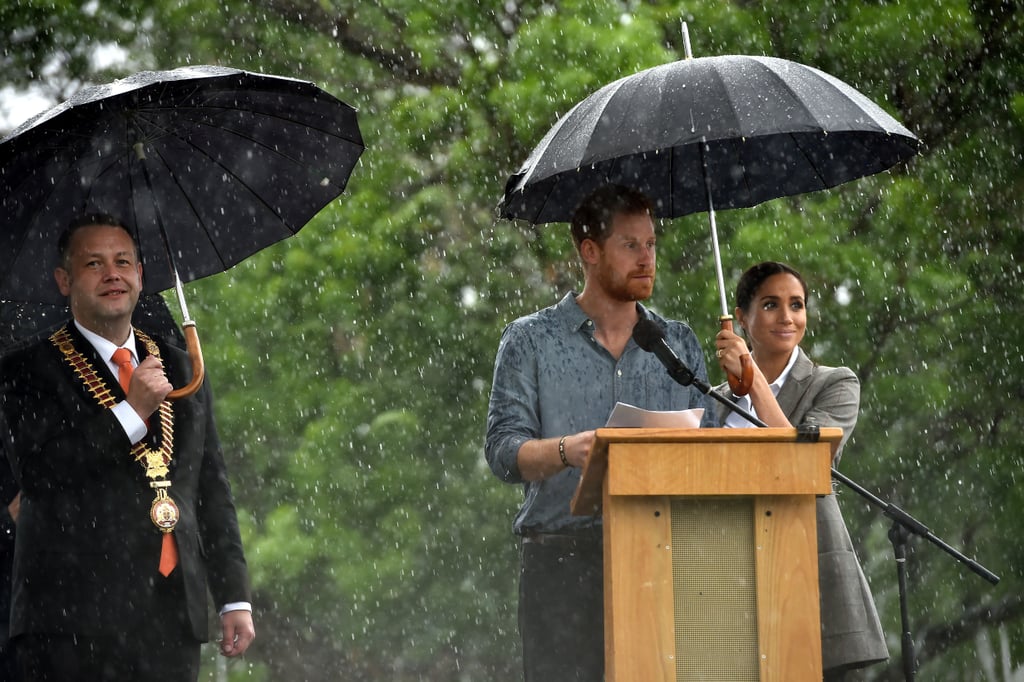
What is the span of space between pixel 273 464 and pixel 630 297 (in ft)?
29.2

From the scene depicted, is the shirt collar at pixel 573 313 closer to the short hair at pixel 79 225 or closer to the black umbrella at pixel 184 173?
the black umbrella at pixel 184 173

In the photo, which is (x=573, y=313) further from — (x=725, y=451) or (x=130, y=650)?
(x=130, y=650)

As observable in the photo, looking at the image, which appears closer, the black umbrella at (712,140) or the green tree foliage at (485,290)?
the black umbrella at (712,140)

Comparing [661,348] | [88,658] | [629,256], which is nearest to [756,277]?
[629,256]

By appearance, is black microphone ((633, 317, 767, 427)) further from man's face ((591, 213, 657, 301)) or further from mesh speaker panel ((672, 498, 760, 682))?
mesh speaker panel ((672, 498, 760, 682))

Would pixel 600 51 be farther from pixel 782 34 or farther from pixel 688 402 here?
pixel 688 402

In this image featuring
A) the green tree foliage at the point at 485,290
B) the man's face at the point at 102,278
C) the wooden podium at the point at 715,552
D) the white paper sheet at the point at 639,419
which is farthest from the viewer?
the green tree foliage at the point at 485,290

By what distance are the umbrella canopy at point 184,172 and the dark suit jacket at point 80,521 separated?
0.46m

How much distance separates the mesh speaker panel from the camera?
11.6 feet

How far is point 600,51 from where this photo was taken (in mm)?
9617

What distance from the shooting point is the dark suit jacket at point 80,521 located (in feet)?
14.0

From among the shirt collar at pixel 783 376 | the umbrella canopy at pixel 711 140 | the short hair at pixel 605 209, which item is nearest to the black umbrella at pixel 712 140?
the umbrella canopy at pixel 711 140

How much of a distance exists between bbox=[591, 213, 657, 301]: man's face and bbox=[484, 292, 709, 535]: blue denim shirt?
0.14m

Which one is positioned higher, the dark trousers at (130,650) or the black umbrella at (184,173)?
the black umbrella at (184,173)
